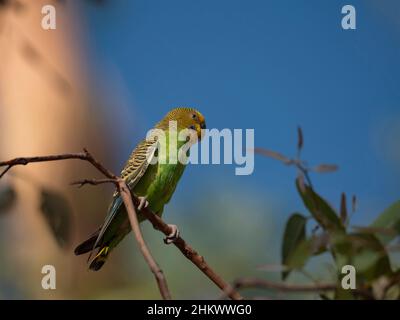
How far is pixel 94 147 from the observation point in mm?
2203

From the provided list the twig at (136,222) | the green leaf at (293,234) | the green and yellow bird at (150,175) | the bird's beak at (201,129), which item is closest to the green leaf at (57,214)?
the twig at (136,222)

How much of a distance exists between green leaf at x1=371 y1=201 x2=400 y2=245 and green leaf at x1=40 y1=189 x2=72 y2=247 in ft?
1.31

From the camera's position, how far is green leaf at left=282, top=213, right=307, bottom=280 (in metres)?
0.62

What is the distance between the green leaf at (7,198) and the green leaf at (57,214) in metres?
0.05

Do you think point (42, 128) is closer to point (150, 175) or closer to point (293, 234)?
point (150, 175)

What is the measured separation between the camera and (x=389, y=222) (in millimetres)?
617

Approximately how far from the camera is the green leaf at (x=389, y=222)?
0.59 m

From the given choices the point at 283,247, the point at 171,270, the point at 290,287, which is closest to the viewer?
the point at 290,287

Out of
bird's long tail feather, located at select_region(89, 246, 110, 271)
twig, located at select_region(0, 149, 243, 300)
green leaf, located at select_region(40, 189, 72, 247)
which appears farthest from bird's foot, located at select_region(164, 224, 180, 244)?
bird's long tail feather, located at select_region(89, 246, 110, 271)

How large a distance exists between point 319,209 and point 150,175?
1.04m

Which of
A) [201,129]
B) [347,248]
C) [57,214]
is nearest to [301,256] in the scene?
[347,248]

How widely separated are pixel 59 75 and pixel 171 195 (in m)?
0.72
